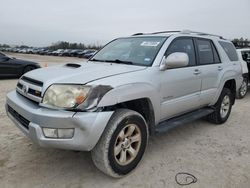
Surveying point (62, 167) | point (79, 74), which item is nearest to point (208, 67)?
point (79, 74)

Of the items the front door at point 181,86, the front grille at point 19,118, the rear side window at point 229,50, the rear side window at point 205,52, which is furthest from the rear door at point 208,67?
the front grille at point 19,118

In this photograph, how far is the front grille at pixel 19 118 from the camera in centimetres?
295

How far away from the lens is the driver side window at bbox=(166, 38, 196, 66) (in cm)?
392

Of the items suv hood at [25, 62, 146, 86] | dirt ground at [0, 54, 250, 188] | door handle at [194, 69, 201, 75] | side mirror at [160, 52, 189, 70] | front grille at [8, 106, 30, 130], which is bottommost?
dirt ground at [0, 54, 250, 188]

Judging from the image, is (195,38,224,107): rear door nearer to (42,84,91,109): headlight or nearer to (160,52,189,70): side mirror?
(160,52,189,70): side mirror

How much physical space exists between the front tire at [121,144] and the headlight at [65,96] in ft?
1.51

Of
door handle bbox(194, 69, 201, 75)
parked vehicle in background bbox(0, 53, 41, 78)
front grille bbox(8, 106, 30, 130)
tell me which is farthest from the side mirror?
parked vehicle in background bbox(0, 53, 41, 78)

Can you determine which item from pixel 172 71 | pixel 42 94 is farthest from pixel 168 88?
pixel 42 94

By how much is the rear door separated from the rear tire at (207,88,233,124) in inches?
17.6

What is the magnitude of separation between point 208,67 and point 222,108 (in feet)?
4.06

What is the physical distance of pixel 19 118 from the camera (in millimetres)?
3137

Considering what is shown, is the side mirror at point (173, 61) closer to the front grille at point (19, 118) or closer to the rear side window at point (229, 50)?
the front grille at point (19, 118)

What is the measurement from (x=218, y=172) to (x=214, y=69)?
2.08 meters

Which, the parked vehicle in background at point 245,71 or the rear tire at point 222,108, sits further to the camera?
the parked vehicle in background at point 245,71
